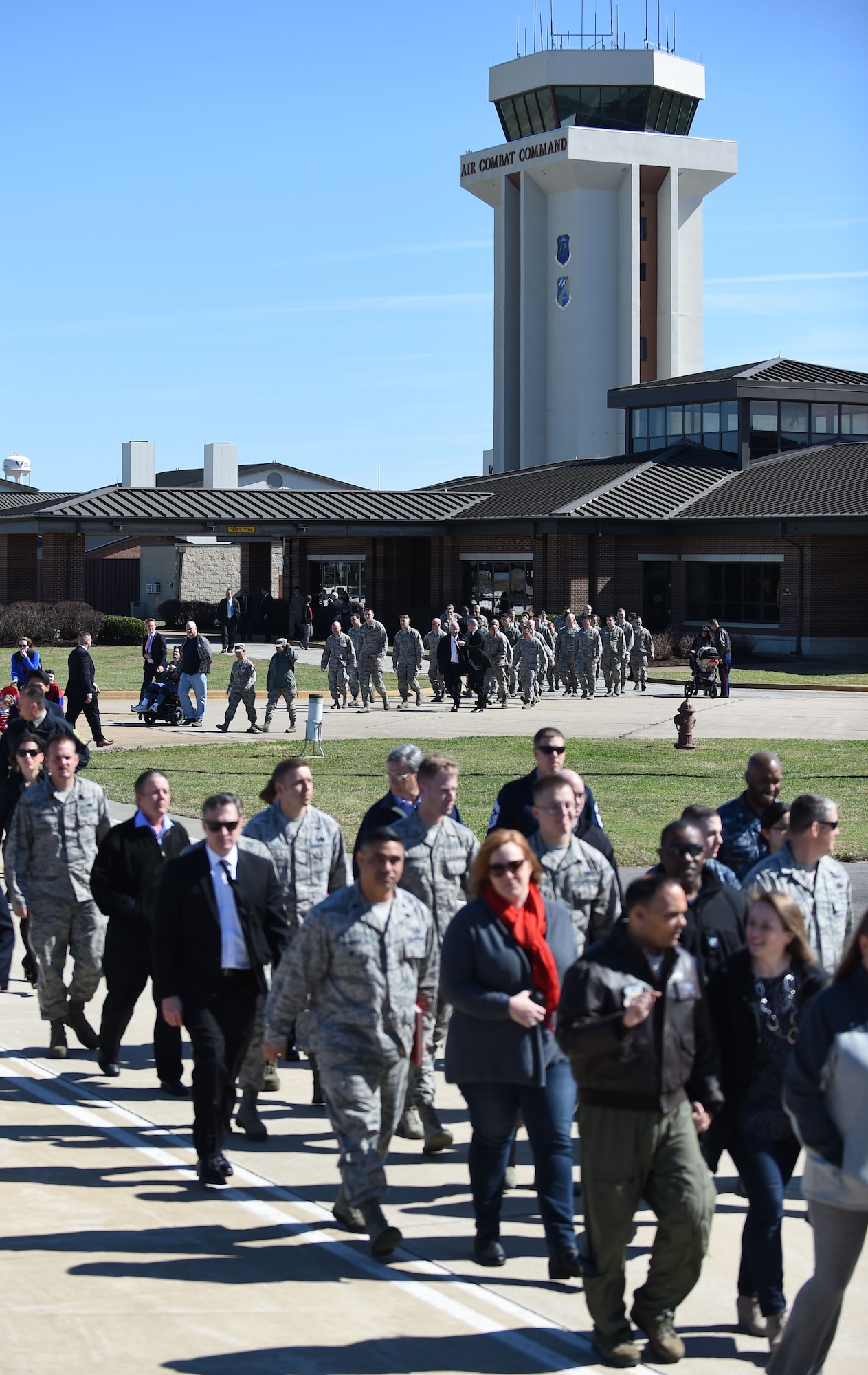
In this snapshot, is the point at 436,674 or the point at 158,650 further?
the point at 436,674

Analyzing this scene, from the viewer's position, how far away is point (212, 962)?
7215 mm

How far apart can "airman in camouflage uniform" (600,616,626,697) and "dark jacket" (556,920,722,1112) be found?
1123 inches

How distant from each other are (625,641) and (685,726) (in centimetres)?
1140

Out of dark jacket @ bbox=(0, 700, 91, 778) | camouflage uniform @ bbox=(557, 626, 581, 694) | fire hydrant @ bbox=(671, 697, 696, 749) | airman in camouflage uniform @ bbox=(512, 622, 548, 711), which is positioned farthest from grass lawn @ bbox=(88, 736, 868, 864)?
camouflage uniform @ bbox=(557, 626, 581, 694)

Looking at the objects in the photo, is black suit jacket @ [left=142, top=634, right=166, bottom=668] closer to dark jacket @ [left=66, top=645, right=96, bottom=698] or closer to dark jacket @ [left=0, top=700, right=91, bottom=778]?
dark jacket @ [left=66, top=645, right=96, bottom=698]

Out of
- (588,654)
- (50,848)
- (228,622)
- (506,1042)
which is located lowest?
(506,1042)

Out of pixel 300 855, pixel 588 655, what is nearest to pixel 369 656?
pixel 588 655

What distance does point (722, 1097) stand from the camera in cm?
564

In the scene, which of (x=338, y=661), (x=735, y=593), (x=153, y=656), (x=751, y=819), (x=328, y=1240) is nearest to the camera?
(x=328, y=1240)

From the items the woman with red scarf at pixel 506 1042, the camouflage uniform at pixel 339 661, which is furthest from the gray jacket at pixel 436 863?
the camouflage uniform at pixel 339 661

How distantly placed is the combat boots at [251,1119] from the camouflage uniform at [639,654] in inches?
1082

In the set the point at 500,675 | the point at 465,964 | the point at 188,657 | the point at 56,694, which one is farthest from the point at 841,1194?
the point at 500,675

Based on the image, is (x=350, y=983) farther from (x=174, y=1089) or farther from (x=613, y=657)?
(x=613, y=657)

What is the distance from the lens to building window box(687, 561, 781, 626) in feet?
148
